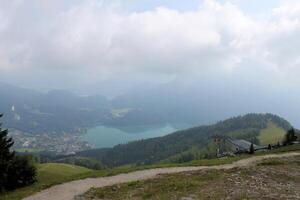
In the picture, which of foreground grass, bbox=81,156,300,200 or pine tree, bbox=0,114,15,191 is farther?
pine tree, bbox=0,114,15,191

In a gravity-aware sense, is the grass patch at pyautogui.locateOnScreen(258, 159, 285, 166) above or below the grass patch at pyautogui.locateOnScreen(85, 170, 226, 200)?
above

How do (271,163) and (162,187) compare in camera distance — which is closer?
(162,187)

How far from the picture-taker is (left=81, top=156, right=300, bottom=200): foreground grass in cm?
2471

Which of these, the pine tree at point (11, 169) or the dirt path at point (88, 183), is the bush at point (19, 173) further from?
the dirt path at point (88, 183)

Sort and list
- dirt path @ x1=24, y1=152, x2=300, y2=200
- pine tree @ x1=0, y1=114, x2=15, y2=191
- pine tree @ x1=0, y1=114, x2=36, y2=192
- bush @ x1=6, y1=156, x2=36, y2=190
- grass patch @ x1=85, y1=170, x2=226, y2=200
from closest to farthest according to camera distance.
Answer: grass patch @ x1=85, y1=170, x2=226, y2=200, dirt path @ x1=24, y1=152, x2=300, y2=200, pine tree @ x1=0, y1=114, x2=15, y2=191, pine tree @ x1=0, y1=114, x2=36, y2=192, bush @ x1=6, y1=156, x2=36, y2=190

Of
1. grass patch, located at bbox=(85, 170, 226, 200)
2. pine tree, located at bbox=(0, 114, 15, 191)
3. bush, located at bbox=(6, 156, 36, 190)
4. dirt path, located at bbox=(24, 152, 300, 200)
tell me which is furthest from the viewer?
bush, located at bbox=(6, 156, 36, 190)

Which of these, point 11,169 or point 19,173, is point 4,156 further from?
point 19,173

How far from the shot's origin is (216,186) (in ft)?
88.7

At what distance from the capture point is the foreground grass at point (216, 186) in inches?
973

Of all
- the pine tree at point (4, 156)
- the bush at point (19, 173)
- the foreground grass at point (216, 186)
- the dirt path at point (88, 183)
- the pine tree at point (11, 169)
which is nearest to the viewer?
the foreground grass at point (216, 186)

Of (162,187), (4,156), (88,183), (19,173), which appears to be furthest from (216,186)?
(4,156)

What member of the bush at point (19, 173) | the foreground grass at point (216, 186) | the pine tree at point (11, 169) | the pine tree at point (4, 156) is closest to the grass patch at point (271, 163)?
the foreground grass at point (216, 186)

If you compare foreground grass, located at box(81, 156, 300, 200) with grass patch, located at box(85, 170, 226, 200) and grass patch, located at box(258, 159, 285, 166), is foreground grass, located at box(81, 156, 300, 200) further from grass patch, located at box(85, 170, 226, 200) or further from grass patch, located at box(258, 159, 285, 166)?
grass patch, located at box(258, 159, 285, 166)

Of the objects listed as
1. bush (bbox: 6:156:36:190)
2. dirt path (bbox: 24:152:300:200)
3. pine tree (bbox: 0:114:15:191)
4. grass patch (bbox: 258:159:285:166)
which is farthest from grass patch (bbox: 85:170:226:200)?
bush (bbox: 6:156:36:190)
